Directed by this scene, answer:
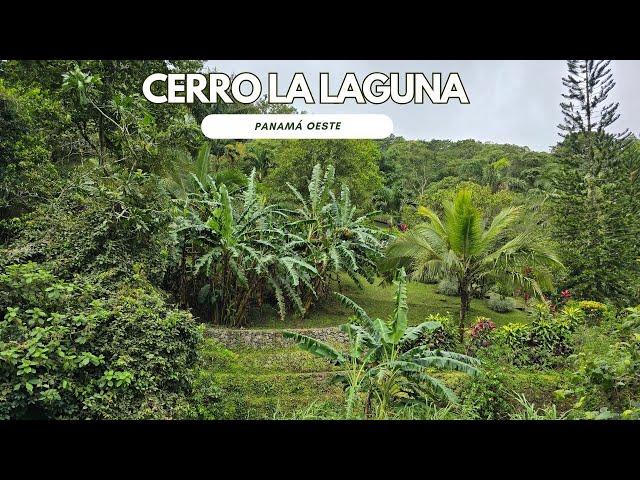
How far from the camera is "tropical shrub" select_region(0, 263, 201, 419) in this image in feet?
10.5

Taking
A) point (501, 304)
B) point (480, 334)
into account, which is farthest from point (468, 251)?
point (501, 304)

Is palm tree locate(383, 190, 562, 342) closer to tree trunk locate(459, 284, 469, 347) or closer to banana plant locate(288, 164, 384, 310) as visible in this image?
tree trunk locate(459, 284, 469, 347)

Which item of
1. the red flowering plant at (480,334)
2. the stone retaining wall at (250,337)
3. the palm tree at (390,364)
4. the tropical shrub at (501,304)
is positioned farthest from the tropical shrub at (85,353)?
the tropical shrub at (501,304)

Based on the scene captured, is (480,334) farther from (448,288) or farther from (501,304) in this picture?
(448,288)

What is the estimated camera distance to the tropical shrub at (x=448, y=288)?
1030 centimetres

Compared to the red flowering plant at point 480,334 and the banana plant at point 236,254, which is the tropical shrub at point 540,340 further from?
the banana plant at point 236,254

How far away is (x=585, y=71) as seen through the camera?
28.7 feet

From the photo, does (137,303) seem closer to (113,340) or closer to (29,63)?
(113,340)

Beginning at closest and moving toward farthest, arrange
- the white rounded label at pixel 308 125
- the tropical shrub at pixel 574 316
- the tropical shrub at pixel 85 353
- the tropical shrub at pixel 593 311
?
the tropical shrub at pixel 85 353
the white rounded label at pixel 308 125
the tropical shrub at pixel 574 316
the tropical shrub at pixel 593 311

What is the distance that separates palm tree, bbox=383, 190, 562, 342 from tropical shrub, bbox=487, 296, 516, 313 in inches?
75.0

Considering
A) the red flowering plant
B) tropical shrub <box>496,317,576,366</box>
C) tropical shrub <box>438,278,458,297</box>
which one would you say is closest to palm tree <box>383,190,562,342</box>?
the red flowering plant

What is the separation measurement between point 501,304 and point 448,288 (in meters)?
1.13

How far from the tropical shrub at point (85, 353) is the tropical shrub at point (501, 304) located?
7101 mm
